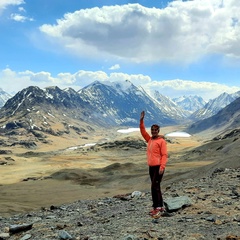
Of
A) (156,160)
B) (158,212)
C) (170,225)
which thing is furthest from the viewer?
(158,212)

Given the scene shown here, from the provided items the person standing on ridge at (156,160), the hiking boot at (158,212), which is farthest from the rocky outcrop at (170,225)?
the person standing on ridge at (156,160)

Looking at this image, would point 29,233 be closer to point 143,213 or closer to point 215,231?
point 143,213

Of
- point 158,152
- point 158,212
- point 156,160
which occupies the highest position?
point 158,152

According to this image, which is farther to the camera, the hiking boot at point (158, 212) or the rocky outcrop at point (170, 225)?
the hiking boot at point (158, 212)

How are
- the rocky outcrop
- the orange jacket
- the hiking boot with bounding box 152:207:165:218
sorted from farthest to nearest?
the orange jacket
the hiking boot with bounding box 152:207:165:218
the rocky outcrop

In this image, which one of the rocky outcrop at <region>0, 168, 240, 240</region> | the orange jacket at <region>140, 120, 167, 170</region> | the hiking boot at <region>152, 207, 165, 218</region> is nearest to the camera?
the rocky outcrop at <region>0, 168, 240, 240</region>

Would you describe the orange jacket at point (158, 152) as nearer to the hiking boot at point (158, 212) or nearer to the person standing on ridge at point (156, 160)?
the person standing on ridge at point (156, 160)

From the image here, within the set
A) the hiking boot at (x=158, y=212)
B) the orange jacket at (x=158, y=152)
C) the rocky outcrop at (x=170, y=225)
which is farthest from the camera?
the orange jacket at (x=158, y=152)

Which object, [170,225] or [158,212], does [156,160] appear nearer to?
[158,212]

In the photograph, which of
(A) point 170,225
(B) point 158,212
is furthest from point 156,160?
(A) point 170,225

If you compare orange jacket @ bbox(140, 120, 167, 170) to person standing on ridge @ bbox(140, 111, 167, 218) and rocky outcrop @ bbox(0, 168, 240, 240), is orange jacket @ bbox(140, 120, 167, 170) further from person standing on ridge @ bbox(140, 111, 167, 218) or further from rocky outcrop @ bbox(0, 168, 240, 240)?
rocky outcrop @ bbox(0, 168, 240, 240)

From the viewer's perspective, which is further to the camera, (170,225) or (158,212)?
(158,212)

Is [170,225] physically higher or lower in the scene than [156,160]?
lower

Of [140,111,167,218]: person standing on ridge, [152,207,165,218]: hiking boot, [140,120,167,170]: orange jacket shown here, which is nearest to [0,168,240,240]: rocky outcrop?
[152,207,165,218]: hiking boot
